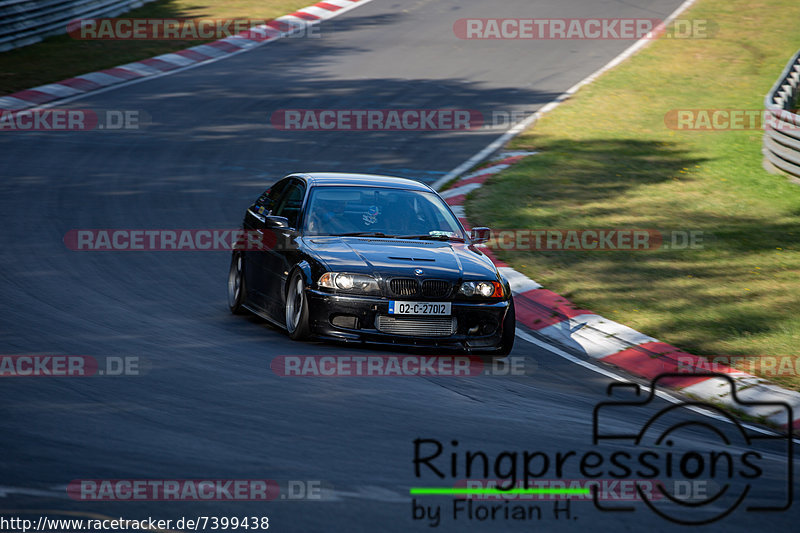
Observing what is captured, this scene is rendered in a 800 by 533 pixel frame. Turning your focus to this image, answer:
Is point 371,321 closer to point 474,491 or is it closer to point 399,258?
point 399,258

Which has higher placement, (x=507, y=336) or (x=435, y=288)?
(x=435, y=288)

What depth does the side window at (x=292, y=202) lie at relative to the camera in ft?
33.3

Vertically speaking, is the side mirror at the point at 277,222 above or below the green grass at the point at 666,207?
above

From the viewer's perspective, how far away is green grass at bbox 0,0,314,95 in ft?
81.2

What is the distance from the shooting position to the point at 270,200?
A: 36.1 feet

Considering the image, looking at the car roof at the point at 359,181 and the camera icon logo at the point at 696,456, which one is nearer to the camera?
the camera icon logo at the point at 696,456

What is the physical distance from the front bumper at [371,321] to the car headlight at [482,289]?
91mm

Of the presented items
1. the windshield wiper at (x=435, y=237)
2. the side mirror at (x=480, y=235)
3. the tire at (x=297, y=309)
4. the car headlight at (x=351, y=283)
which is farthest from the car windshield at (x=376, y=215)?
the car headlight at (x=351, y=283)

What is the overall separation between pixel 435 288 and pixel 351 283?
70 cm

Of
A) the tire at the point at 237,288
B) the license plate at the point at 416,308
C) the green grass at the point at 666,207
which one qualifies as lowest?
the green grass at the point at 666,207

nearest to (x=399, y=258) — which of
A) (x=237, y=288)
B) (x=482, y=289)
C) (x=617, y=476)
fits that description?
(x=482, y=289)

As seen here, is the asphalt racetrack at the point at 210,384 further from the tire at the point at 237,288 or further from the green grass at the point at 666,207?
the green grass at the point at 666,207

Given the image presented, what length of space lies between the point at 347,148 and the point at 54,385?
527 inches

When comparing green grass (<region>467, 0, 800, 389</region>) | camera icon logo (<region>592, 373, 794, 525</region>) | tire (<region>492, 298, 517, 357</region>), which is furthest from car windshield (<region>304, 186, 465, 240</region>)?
camera icon logo (<region>592, 373, 794, 525</region>)
